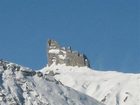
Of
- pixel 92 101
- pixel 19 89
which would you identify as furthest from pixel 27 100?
pixel 92 101

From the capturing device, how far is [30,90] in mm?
115375

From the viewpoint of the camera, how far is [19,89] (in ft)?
376

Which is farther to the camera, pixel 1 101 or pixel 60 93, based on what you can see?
pixel 60 93

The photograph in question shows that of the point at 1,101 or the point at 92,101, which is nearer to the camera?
the point at 1,101

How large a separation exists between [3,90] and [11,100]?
7.09 feet

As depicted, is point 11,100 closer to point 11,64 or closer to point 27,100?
point 27,100

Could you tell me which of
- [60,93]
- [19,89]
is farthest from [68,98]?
[19,89]

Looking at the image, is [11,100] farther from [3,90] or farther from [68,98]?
[68,98]

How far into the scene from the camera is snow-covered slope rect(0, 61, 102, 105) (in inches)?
4415

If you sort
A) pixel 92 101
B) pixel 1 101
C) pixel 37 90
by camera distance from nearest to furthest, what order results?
pixel 1 101
pixel 37 90
pixel 92 101

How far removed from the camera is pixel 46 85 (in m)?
120

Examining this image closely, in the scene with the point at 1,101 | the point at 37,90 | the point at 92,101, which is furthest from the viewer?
the point at 92,101

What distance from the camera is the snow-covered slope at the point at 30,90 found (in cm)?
11213

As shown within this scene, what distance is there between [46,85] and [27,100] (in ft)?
25.4
